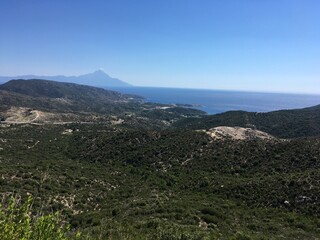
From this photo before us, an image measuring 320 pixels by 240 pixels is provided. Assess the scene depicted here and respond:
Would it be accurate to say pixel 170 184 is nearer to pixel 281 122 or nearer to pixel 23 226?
pixel 23 226

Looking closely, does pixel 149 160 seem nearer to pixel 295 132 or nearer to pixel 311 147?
pixel 311 147

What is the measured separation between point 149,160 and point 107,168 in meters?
6.73

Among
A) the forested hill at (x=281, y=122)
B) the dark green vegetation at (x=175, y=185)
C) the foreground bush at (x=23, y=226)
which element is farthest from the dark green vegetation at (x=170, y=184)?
the forested hill at (x=281, y=122)

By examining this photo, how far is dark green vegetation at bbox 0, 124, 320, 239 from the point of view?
21.9 meters

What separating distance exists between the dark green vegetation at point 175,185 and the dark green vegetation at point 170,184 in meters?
0.10

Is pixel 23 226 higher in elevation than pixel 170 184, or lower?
higher

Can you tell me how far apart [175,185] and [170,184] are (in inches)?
25.6

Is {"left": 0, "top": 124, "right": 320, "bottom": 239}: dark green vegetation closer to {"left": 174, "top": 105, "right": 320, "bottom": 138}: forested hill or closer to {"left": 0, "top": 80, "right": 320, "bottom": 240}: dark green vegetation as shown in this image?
{"left": 0, "top": 80, "right": 320, "bottom": 240}: dark green vegetation

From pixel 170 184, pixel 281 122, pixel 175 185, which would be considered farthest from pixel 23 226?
pixel 281 122

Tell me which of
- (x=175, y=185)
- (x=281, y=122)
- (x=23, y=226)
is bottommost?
(x=175, y=185)

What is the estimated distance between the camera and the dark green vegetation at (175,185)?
2194 centimetres

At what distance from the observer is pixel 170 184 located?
36594 millimetres

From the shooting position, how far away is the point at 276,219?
79.3 feet

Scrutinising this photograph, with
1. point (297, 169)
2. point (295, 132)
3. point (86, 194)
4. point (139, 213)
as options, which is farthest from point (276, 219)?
point (295, 132)
